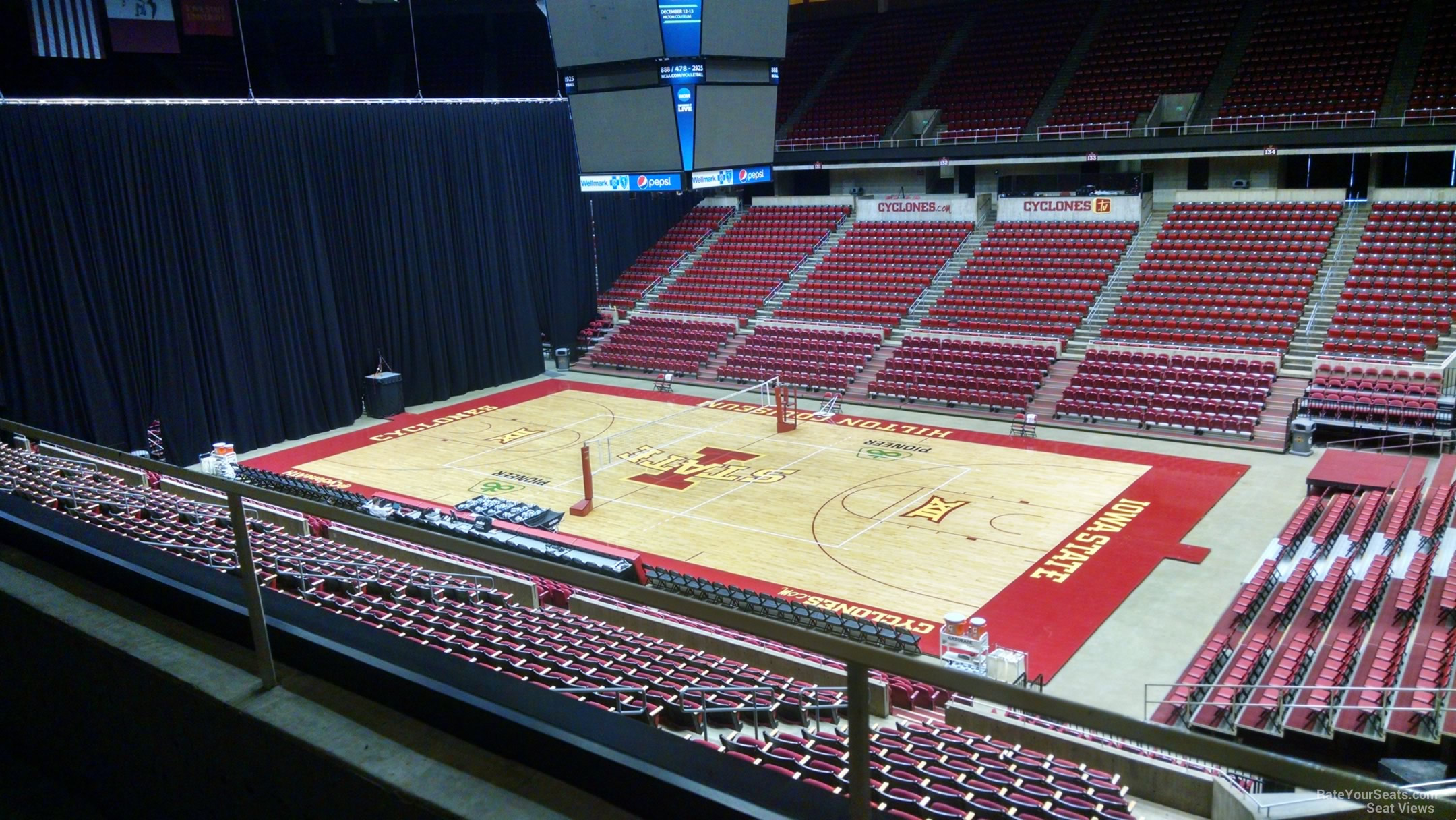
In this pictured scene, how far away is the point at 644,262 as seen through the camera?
3403cm

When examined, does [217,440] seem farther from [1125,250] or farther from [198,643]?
[1125,250]

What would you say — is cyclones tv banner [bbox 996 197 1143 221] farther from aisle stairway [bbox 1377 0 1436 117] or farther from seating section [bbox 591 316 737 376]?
seating section [bbox 591 316 737 376]

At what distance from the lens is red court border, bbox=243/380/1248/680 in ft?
41.7

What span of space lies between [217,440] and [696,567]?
41.8 feet

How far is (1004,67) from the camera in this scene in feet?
106

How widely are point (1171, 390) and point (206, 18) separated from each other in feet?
70.6

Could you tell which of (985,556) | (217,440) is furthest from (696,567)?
(217,440)

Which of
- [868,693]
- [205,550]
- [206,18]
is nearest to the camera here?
[868,693]

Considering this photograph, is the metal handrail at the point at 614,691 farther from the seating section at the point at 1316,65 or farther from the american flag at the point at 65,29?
the seating section at the point at 1316,65

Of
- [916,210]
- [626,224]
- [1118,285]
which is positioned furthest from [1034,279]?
[626,224]

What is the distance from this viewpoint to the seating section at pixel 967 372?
76.6 feet

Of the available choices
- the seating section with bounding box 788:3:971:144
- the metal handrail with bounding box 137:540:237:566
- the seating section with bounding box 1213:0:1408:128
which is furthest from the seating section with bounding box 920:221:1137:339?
the metal handrail with bounding box 137:540:237:566

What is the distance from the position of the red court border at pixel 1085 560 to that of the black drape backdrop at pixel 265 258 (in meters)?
2.41

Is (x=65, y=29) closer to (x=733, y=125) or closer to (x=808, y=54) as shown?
(x=733, y=125)
